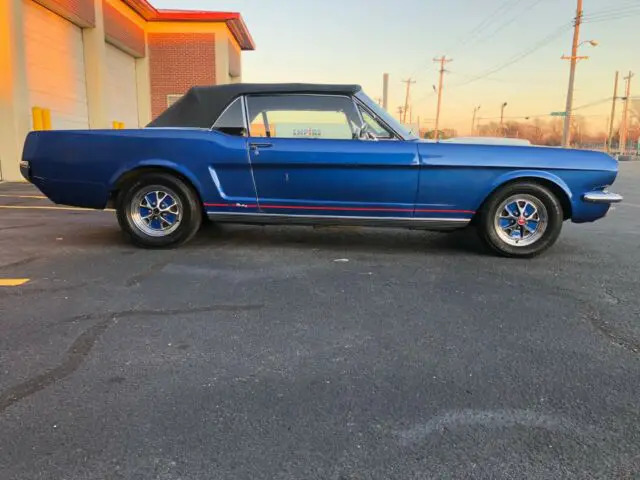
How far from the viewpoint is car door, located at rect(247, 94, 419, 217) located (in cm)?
486

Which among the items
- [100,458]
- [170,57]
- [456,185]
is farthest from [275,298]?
[170,57]

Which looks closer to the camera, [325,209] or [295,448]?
[295,448]

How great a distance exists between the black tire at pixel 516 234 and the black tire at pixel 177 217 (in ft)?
9.39

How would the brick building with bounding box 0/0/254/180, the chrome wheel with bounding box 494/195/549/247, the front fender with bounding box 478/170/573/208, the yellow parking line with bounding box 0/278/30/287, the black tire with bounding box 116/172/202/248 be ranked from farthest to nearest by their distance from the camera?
the brick building with bounding box 0/0/254/180, the black tire with bounding box 116/172/202/248, the chrome wheel with bounding box 494/195/549/247, the front fender with bounding box 478/170/573/208, the yellow parking line with bounding box 0/278/30/287

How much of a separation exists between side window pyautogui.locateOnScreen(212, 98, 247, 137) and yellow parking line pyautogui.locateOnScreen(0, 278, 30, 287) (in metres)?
2.22

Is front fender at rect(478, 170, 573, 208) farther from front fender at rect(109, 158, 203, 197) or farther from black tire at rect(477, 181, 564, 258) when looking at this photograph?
front fender at rect(109, 158, 203, 197)

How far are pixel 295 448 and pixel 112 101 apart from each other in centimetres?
1877

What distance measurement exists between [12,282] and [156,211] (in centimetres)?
153

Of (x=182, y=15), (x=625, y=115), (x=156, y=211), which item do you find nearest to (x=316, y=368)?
(x=156, y=211)

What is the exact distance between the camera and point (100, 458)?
186cm

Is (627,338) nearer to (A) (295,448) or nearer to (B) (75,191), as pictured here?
(A) (295,448)

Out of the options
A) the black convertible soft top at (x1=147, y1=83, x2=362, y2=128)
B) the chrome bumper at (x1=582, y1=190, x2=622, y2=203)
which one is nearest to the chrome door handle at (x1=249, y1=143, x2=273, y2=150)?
the black convertible soft top at (x1=147, y1=83, x2=362, y2=128)

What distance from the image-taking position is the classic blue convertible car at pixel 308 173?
15.9 feet

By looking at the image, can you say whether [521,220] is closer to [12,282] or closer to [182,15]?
[12,282]
